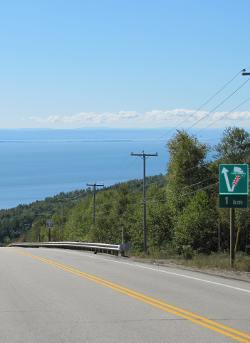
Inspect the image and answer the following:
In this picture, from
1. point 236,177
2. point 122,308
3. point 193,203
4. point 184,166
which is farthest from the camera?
point 184,166

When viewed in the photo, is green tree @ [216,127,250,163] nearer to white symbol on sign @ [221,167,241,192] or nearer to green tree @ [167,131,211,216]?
green tree @ [167,131,211,216]

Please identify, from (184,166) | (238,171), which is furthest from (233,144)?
(238,171)

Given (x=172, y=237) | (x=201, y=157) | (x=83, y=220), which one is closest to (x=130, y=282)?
(x=201, y=157)

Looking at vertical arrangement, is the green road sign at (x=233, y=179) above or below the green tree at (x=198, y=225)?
above

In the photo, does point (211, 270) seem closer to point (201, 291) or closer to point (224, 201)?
point (224, 201)

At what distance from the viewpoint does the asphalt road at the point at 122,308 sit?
29.6 feet

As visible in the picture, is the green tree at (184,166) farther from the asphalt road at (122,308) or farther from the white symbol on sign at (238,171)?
the asphalt road at (122,308)

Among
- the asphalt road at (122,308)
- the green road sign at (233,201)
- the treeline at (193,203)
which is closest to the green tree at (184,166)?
the treeline at (193,203)

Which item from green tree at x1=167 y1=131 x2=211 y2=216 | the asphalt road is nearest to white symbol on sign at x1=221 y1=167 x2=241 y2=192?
the asphalt road

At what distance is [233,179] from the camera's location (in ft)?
81.6

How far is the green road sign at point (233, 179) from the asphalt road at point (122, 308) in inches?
251

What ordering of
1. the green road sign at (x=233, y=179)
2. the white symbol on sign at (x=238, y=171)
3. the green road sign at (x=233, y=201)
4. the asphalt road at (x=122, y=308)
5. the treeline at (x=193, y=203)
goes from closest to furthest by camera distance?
1. the asphalt road at (x=122, y=308)
2. the green road sign at (x=233, y=201)
3. the green road sign at (x=233, y=179)
4. the white symbol on sign at (x=238, y=171)
5. the treeline at (x=193, y=203)

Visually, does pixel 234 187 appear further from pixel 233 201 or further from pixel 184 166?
pixel 184 166

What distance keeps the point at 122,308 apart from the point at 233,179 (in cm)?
1400
